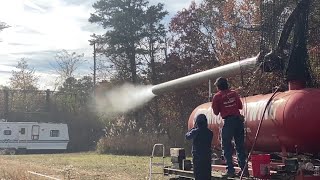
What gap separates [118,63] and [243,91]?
34.0m

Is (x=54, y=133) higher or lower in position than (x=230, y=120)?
higher

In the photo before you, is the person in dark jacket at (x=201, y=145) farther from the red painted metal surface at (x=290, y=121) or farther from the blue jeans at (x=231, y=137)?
the red painted metal surface at (x=290, y=121)

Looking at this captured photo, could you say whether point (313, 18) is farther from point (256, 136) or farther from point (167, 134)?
point (167, 134)

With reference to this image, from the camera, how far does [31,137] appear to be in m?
45.3

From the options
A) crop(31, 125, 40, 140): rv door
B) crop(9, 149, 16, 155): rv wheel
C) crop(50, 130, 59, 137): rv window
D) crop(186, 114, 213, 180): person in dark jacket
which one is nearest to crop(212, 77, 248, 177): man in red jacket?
crop(186, 114, 213, 180): person in dark jacket

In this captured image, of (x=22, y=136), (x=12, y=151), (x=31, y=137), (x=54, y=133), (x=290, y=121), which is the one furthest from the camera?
(x=54, y=133)

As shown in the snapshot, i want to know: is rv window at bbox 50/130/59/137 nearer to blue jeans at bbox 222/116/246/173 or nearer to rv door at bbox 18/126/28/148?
rv door at bbox 18/126/28/148

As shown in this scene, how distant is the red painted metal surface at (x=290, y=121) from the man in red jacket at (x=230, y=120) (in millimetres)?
536

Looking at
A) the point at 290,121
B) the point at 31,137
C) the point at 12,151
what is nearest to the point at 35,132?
the point at 31,137

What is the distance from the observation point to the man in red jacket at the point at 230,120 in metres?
10.4

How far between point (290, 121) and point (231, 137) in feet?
4.49

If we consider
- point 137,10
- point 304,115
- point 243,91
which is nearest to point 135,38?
point 137,10

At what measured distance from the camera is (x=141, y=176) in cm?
1706

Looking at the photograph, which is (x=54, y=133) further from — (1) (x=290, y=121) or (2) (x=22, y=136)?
(1) (x=290, y=121)
